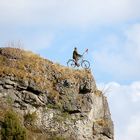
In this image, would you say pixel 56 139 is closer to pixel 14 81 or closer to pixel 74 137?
pixel 74 137

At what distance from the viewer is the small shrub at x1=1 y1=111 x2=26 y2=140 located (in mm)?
30109

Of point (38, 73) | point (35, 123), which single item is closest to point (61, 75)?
point (38, 73)

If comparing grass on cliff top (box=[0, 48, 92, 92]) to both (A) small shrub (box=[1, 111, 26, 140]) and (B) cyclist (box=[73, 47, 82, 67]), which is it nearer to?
(B) cyclist (box=[73, 47, 82, 67])

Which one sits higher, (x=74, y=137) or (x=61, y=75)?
(x=61, y=75)

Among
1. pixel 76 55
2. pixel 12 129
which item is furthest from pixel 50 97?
pixel 12 129

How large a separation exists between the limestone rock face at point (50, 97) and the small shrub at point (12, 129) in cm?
165

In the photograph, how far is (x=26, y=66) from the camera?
34.6 metres

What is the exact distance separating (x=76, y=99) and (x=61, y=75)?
5.45ft

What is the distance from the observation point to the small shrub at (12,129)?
30.1 metres

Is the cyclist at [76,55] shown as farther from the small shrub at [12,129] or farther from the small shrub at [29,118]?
the small shrub at [12,129]

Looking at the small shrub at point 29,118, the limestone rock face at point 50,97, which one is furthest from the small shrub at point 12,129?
the small shrub at point 29,118

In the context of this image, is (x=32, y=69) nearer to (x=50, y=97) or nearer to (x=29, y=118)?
(x=50, y=97)

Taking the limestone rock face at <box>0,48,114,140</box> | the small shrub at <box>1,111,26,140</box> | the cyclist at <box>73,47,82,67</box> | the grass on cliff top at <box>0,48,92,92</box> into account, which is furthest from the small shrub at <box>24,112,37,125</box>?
the cyclist at <box>73,47,82,67</box>

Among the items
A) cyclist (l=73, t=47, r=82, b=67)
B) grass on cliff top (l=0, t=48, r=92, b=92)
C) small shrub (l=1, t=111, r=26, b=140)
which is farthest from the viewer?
cyclist (l=73, t=47, r=82, b=67)
